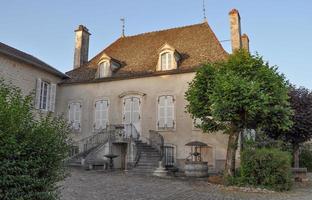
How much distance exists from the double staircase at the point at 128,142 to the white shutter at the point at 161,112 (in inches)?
24.2

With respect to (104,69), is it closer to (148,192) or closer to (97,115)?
(97,115)

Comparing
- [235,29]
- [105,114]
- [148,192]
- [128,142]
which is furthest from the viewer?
[105,114]

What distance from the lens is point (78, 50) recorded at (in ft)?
70.3

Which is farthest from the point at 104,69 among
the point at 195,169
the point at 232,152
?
the point at 232,152

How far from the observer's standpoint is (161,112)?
17.2 meters

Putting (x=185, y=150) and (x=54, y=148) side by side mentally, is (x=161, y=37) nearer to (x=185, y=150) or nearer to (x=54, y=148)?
(x=185, y=150)

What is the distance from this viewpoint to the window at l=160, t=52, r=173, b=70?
17375mm

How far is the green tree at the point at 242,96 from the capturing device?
436 inches

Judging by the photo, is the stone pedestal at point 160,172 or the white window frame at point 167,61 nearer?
the stone pedestal at point 160,172

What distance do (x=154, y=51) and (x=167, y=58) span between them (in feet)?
6.95

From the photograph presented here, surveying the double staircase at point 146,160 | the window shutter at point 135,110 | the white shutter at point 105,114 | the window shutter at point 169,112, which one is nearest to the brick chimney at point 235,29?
the window shutter at point 169,112

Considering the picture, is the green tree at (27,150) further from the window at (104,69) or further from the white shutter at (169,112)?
the window at (104,69)

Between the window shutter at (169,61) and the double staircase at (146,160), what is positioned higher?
the window shutter at (169,61)

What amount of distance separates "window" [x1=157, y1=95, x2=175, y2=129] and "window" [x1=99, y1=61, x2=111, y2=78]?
382 cm
